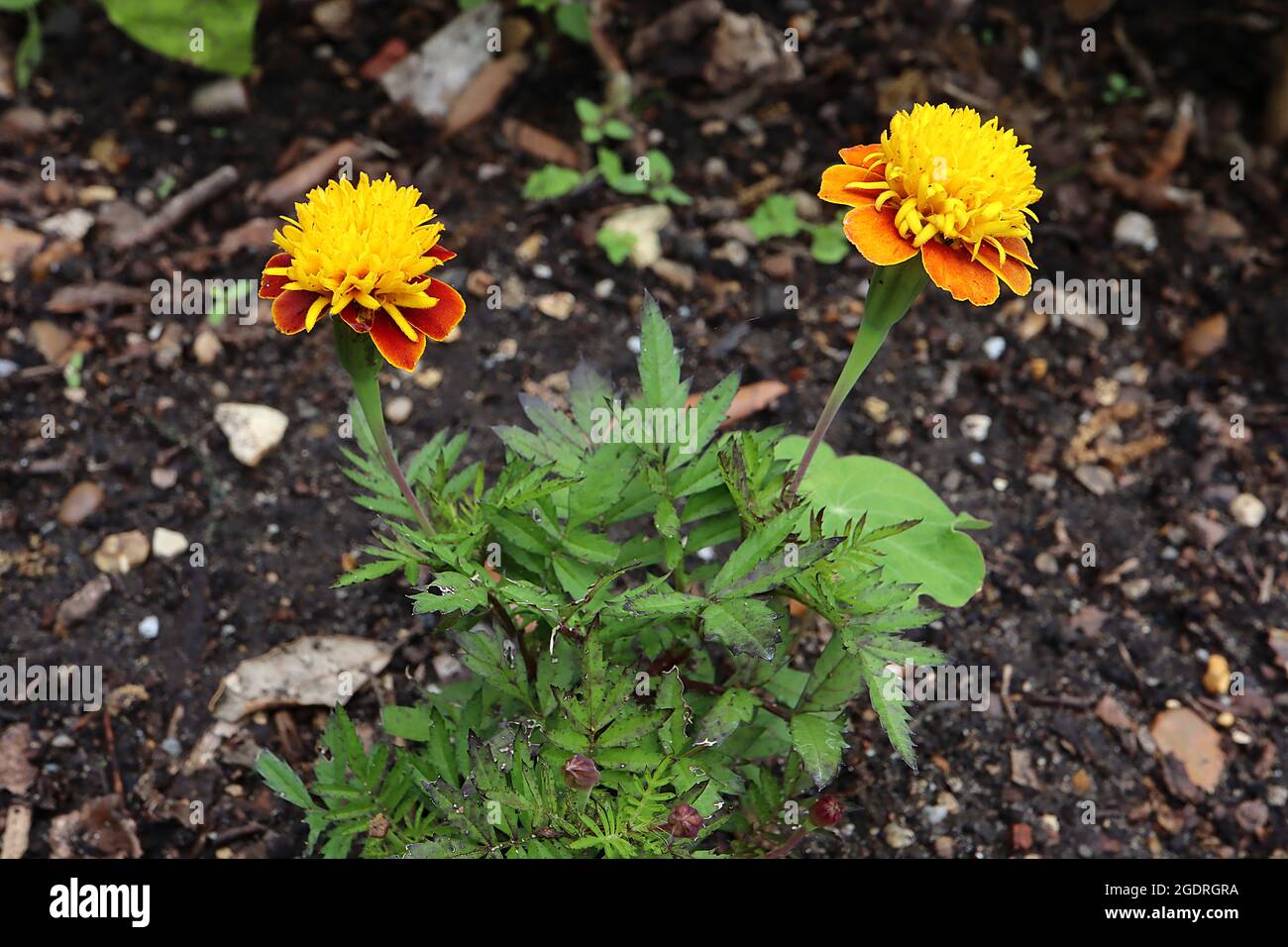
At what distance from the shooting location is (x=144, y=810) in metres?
1.92

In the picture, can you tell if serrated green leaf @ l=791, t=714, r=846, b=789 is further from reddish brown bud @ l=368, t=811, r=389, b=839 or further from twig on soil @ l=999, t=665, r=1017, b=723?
twig on soil @ l=999, t=665, r=1017, b=723

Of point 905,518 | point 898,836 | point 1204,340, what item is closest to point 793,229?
point 1204,340

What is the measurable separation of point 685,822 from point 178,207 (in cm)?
198

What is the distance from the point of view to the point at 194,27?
2648mm

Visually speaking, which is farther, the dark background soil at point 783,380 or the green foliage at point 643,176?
the green foliage at point 643,176

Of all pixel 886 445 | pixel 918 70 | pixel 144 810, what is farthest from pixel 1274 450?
pixel 144 810

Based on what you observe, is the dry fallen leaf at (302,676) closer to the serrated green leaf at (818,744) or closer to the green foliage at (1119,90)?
the serrated green leaf at (818,744)

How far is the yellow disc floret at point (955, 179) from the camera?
4.14 ft

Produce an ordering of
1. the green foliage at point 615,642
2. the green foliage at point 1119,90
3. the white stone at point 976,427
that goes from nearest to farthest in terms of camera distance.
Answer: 1. the green foliage at point 615,642
2. the white stone at point 976,427
3. the green foliage at point 1119,90

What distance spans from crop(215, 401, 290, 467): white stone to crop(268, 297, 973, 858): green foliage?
2.33ft

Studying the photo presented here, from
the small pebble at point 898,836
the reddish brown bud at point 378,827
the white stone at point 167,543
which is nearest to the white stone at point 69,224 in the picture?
the white stone at point 167,543

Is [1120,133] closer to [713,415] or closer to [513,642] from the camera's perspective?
[713,415]

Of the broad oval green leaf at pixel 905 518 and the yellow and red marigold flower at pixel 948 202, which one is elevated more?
the yellow and red marigold flower at pixel 948 202

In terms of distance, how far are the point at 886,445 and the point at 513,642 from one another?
3.68 ft
